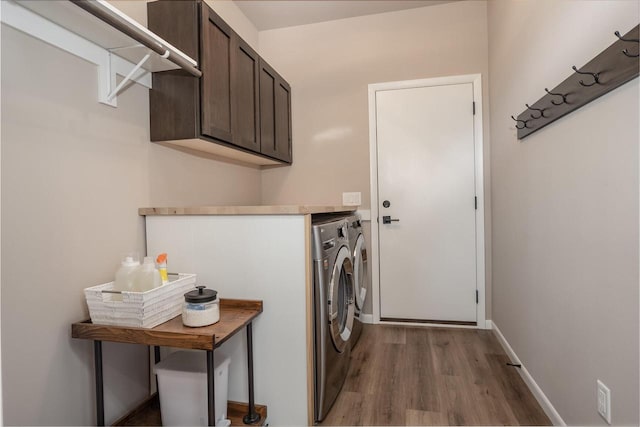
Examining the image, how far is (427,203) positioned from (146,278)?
2260 millimetres

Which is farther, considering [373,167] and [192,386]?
[373,167]

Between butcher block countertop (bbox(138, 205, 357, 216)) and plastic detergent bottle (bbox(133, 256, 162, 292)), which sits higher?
butcher block countertop (bbox(138, 205, 357, 216))

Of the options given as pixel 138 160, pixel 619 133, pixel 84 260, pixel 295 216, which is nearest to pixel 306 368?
pixel 295 216

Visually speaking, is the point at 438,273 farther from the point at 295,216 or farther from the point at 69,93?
the point at 69,93

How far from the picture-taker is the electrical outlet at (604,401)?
43.3 inches

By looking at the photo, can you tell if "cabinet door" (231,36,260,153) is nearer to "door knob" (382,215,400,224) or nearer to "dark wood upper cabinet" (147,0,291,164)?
"dark wood upper cabinet" (147,0,291,164)

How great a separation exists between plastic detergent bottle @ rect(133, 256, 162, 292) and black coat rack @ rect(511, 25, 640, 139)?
173cm

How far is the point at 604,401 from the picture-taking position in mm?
1123

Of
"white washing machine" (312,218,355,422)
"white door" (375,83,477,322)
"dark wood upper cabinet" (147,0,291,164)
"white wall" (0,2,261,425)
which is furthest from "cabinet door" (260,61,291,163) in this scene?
"white washing machine" (312,218,355,422)

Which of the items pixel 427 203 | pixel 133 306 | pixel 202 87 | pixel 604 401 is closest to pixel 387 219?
pixel 427 203

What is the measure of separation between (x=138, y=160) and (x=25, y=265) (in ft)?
2.35

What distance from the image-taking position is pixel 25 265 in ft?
3.93

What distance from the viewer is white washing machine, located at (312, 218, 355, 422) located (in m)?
1.55

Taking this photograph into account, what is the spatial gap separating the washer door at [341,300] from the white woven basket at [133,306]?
73 centimetres
